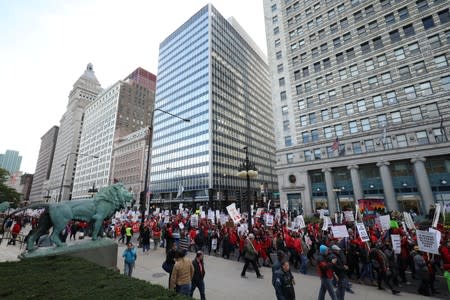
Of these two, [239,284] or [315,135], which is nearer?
[239,284]

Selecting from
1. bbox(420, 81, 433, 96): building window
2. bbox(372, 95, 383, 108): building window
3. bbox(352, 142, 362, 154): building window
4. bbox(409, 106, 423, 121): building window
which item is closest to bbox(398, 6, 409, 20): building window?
bbox(420, 81, 433, 96): building window

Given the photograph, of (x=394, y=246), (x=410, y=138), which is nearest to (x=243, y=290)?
(x=394, y=246)

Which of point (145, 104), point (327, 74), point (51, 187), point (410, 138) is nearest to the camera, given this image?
point (410, 138)

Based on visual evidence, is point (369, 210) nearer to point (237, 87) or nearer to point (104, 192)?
point (104, 192)

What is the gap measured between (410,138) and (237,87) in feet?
215

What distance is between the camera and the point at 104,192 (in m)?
10.0

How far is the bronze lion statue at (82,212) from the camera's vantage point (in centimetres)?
882

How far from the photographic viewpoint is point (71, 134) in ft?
469

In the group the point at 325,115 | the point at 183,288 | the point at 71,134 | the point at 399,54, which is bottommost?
the point at 183,288

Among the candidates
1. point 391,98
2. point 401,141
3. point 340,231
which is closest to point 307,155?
point 401,141

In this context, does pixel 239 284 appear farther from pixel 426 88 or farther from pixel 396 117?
pixel 426 88

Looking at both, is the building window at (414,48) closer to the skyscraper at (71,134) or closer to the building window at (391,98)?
the building window at (391,98)

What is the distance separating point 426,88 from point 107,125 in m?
124

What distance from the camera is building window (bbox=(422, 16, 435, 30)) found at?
99.6 feet
